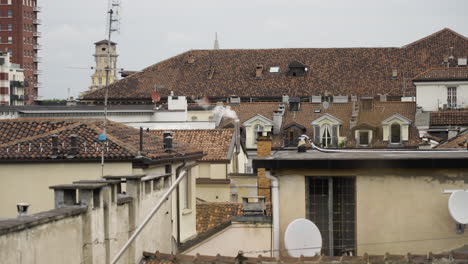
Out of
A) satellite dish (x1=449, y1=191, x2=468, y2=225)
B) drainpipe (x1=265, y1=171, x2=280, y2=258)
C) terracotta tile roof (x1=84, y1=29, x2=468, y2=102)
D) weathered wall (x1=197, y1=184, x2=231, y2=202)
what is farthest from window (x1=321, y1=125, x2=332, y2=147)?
satellite dish (x1=449, y1=191, x2=468, y2=225)

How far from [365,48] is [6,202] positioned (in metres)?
80.9

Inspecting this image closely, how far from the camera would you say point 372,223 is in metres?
16.3

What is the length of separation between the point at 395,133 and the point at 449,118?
5.09 meters

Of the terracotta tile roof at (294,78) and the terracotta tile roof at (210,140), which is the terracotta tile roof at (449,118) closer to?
the terracotta tile roof at (294,78)

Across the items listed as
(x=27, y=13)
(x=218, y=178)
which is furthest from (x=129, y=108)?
(x=27, y=13)

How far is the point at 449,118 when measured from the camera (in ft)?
241

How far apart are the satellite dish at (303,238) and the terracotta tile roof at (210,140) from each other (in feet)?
89.2

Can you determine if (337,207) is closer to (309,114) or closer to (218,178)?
(218,178)

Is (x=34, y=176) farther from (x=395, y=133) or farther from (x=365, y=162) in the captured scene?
Result: (x=395, y=133)

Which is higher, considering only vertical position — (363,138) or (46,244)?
(363,138)

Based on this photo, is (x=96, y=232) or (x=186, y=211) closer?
(x=96, y=232)

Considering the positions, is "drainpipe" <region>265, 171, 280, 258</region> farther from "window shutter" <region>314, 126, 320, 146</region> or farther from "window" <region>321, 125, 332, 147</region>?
"window" <region>321, 125, 332, 147</region>

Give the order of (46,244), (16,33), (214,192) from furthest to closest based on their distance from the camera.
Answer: (16,33)
(214,192)
(46,244)

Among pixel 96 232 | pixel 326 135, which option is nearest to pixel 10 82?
pixel 326 135
